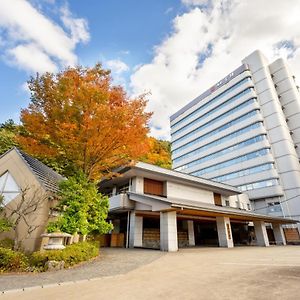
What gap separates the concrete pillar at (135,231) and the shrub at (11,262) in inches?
392

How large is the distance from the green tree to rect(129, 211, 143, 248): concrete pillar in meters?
5.99

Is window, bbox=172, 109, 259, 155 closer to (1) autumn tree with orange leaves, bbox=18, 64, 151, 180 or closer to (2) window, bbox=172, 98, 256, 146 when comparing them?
(2) window, bbox=172, 98, 256, 146

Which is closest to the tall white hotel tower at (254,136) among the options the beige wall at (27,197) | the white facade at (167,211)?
the white facade at (167,211)

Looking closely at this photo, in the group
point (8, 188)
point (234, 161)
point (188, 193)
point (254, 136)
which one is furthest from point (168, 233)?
point (254, 136)

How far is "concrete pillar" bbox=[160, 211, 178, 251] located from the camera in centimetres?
1309

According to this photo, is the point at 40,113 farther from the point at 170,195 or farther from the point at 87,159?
the point at 170,195

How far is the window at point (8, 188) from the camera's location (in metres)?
9.81

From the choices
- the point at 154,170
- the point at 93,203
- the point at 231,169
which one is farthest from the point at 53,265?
the point at 231,169

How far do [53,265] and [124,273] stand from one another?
109 inches

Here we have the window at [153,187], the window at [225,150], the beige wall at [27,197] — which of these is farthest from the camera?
the window at [225,150]

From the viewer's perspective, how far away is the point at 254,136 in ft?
112

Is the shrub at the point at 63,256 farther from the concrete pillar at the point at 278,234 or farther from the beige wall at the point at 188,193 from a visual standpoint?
the concrete pillar at the point at 278,234

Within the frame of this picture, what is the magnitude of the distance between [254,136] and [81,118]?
31489mm

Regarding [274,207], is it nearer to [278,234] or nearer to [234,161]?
[278,234]
